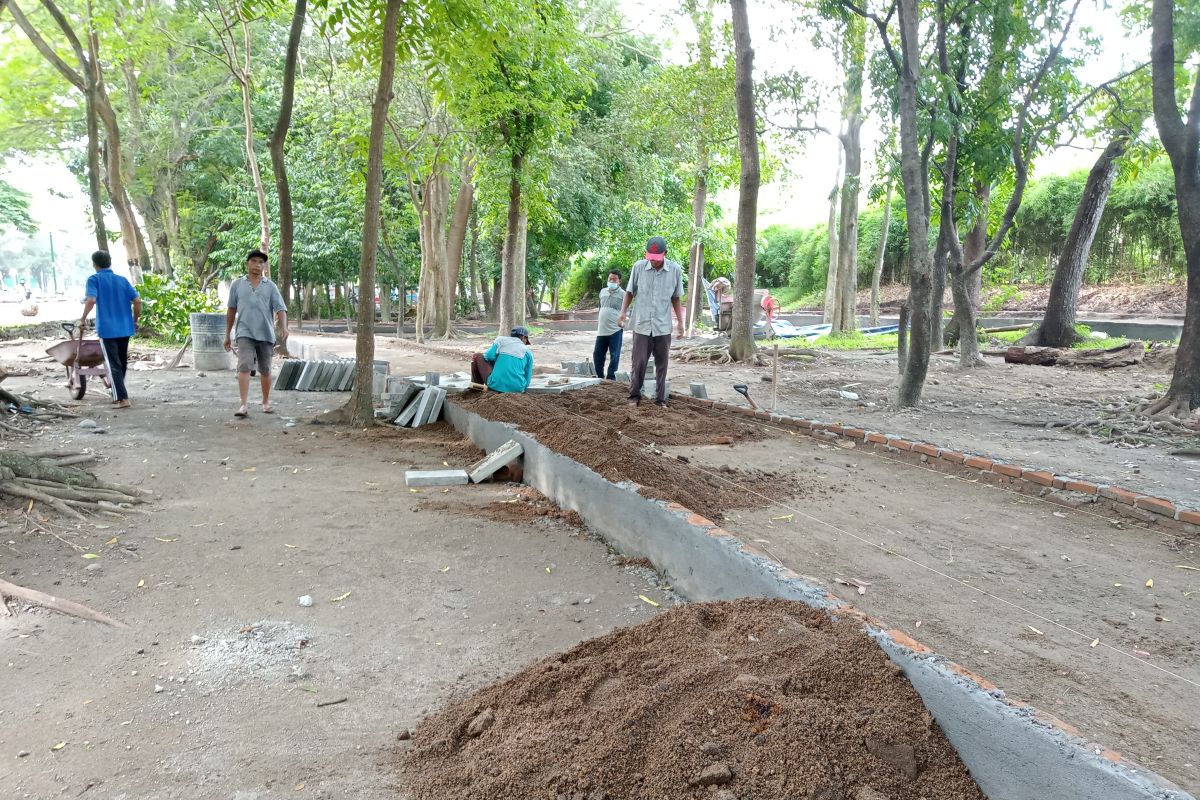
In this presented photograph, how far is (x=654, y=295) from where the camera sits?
790 centimetres

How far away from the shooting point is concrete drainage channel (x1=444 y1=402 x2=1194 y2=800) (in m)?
1.89

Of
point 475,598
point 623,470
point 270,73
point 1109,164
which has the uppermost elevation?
point 270,73

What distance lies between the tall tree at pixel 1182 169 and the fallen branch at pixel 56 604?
905cm

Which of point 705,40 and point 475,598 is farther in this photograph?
point 705,40

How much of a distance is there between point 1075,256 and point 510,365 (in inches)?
461

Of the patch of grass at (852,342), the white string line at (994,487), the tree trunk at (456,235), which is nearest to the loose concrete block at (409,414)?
the white string line at (994,487)

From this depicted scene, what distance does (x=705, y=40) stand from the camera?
15953 millimetres

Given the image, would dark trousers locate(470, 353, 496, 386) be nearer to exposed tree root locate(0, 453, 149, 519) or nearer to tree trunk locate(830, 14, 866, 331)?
exposed tree root locate(0, 453, 149, 519)

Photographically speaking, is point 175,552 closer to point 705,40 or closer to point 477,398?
point 477,398

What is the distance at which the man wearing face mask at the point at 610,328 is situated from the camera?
9.60m

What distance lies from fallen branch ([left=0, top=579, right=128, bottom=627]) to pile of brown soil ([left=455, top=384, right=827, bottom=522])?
2563 millimetres

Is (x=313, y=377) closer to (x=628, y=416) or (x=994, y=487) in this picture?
(x=628, y=416)

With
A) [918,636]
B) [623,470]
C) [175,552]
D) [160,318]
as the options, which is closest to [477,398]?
[623,470]

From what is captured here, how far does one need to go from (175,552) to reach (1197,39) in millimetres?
11283
